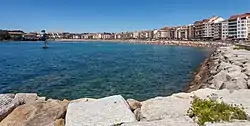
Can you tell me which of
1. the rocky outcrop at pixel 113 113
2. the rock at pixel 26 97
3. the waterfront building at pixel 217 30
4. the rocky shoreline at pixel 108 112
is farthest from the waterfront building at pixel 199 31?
the rocky outcrop at pixel 113 113

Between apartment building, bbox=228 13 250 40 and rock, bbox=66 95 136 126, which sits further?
apartment building, bbox=228 13 250 40

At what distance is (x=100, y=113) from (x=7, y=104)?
8.94 feet

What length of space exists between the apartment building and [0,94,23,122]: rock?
116m

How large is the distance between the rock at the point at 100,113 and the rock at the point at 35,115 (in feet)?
1.19

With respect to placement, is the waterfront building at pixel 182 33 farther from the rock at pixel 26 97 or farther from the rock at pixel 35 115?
the rock at pixel 35 115

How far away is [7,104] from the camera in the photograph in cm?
668

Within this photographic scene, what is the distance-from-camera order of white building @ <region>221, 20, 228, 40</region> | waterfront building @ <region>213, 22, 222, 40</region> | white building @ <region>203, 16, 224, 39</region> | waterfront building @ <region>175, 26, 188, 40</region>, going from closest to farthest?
white building @ <region>221, 20, 228, 40</region> < waterfront building @ <region>213, 22, 222, 40</region> < white building @ <region>203, 16, 224, 39</region> < waterfront building @ <region>175, 26, 188, 40</region>

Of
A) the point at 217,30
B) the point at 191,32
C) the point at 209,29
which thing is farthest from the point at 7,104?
the point at 191,32

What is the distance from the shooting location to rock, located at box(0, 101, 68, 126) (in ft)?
19.0

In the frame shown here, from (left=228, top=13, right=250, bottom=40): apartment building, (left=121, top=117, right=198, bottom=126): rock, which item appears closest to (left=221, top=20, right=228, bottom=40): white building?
(left=228, top=13, right=250, bottom=40): apartment building

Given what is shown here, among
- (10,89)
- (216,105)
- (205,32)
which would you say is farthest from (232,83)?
(205,32)

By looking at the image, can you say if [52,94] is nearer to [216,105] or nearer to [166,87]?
[166,87]

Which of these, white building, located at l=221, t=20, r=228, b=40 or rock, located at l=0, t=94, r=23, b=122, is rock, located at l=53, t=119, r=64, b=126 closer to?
rock, located at l=0, t=94, r=23, b=122

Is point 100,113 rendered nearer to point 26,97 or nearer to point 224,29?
point 26,97
